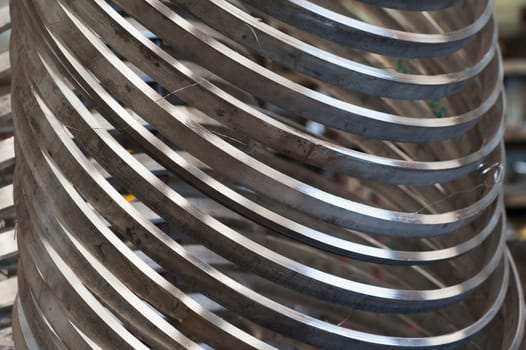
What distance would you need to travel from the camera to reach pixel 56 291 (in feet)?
3.99

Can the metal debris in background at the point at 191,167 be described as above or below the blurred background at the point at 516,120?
below

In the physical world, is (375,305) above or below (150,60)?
below

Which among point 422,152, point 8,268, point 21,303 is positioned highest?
point 422,152

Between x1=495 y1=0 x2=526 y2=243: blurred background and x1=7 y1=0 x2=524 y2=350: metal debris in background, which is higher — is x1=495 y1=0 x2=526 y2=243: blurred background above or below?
above

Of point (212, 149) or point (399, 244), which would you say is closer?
point (212, 149)

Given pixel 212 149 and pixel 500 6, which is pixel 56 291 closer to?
pixel 212 149

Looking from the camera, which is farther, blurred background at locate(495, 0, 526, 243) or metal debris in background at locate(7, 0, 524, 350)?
blurred background at locate(495, 0, 526, 243)

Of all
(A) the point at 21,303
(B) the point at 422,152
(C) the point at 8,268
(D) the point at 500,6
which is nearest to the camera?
(A) the point at 21,303

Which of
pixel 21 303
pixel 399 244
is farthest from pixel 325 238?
pixel 399 244

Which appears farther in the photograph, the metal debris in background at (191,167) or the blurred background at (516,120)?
the blurred background at (516,120)

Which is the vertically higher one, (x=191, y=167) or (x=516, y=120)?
(x=516, y=120)

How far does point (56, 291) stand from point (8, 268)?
769 mm

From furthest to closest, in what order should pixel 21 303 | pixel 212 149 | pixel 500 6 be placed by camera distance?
pixel 500 6, pixel 21 303, pixel 212 149

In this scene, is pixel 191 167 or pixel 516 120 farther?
pixel 516 120
